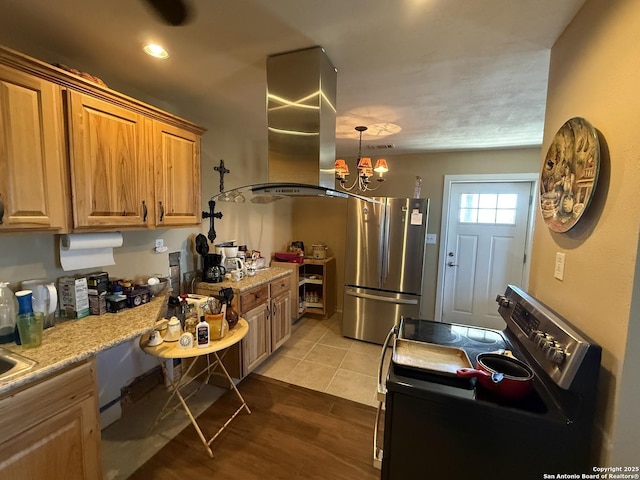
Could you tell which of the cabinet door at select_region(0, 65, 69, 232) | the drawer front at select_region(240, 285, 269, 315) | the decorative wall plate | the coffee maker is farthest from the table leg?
the decorative wall plate

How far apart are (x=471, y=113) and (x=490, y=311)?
2.62m

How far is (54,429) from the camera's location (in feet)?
3.81

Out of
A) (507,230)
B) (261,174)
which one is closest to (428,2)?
(261,174)

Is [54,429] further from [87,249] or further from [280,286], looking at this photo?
[280,286]

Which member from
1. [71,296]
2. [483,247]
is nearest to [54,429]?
[71,296]

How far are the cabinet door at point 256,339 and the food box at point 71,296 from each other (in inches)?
42.4

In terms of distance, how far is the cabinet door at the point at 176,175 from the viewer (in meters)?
1.88

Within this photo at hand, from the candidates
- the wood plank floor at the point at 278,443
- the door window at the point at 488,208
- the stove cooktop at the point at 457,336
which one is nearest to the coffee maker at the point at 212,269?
the wood plank floor at the point at 278,443

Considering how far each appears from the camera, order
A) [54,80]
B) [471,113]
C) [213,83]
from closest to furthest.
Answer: [54,80], [213,83], [471,113]

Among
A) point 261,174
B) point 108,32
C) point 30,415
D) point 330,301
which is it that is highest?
point 108,32

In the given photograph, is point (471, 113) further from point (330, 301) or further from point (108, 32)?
point (330, 301)

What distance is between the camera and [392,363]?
46.5 inches

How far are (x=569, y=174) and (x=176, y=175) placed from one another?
87.7 inches

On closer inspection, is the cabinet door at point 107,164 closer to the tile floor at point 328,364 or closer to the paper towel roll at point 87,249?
the paper towel roll at point 87,249
